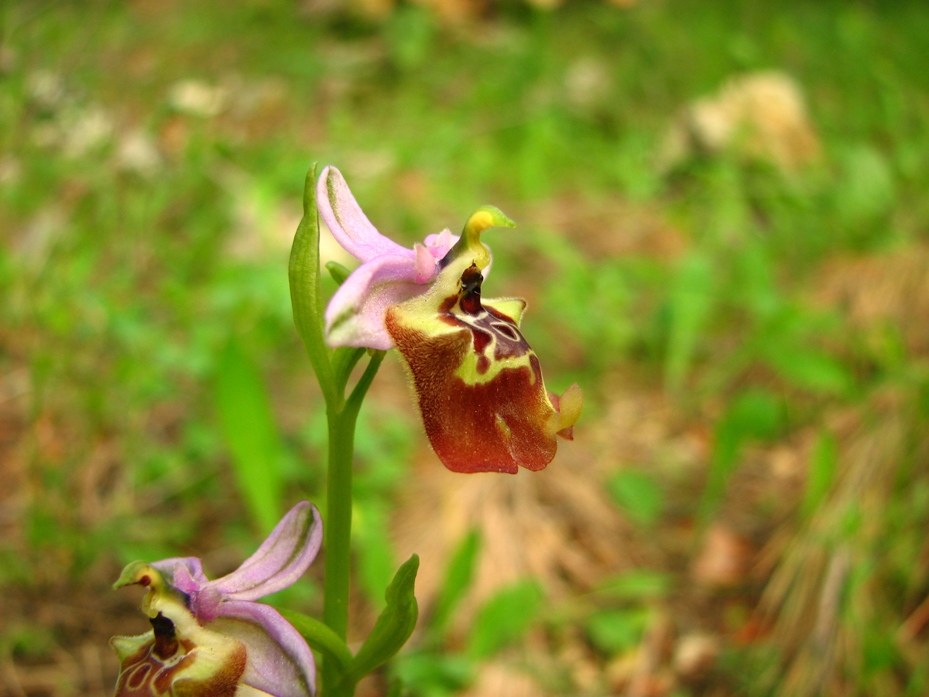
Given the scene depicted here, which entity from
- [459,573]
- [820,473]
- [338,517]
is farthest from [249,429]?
[820,473]

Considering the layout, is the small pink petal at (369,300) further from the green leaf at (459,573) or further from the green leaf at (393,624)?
the green leaf at (459,573)

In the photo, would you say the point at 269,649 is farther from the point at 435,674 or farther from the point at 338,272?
the point at 435,674

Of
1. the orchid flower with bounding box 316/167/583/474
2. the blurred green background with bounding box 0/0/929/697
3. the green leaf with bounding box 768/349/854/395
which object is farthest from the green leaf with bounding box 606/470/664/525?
the orchid flower with bounding box 316/167/583/474

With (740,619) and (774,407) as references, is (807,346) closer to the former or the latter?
(774,407)

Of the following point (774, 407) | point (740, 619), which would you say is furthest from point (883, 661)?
point (774, 407)

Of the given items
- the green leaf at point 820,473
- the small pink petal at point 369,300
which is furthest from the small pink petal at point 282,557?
the green leaf at point 820,473

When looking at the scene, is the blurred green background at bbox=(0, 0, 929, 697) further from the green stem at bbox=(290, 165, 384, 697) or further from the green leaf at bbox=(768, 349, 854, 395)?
the green stem at bbox=(290, 165, 384, 697)
